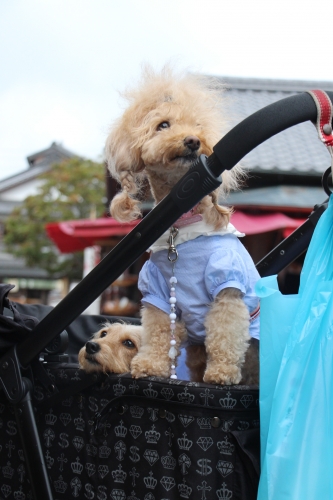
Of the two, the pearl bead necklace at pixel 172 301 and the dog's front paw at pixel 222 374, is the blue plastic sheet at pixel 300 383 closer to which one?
the dog's front paw at pixel 222 374

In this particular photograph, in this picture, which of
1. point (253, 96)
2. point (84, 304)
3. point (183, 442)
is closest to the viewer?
point (183, 442)

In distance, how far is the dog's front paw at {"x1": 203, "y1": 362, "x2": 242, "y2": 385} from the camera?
1.33 m

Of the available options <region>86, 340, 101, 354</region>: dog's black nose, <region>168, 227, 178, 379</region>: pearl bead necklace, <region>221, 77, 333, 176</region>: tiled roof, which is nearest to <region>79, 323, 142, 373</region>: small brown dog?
<region>86, 340, 101, 354</region>: dog's black nose

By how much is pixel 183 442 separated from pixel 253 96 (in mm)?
8268

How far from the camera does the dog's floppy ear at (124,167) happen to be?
163 centimetres

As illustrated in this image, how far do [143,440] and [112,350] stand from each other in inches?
16.5

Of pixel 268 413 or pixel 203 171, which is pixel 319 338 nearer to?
pixel 268 413

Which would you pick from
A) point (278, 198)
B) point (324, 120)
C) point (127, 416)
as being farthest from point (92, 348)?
point (278, 198)

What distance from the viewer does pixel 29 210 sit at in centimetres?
2080

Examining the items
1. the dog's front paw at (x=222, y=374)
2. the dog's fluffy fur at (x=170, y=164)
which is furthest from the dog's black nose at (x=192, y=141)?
the dog's front paw at (x=222, y=374)

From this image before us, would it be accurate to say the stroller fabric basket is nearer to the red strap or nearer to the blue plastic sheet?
the blue plastic sheet

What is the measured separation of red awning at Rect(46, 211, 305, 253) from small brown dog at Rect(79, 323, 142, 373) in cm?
190

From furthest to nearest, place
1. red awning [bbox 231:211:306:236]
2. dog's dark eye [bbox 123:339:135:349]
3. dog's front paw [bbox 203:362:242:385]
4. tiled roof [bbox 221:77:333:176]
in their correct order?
1. tiled roof [bbox 221:77:333:176]
2. red awning [bbox 231:211:306:236]
3. dog's dark eye [bbox 123:339:135:349]
4. dog's front paw [bbox 203:362:242:385]

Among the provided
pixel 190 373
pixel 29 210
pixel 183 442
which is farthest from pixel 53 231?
pixel 29 210
